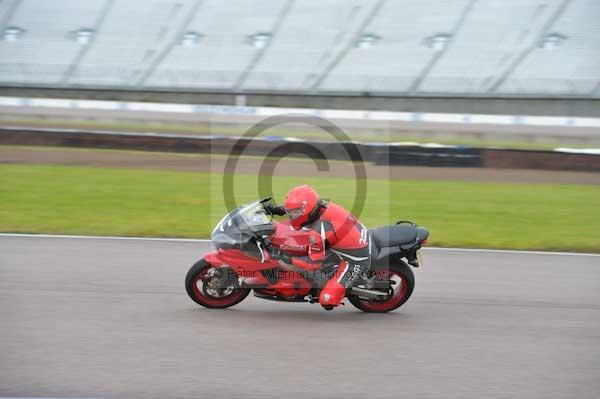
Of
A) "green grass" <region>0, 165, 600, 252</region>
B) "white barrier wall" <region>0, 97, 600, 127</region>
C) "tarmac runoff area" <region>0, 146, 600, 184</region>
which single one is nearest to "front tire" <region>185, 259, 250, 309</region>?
"green grass" <region>0, 165, 600, 252</region>

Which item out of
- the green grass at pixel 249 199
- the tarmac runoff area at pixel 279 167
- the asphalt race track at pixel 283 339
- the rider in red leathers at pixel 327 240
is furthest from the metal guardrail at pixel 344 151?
the rider in red leathers at pixel 327 240

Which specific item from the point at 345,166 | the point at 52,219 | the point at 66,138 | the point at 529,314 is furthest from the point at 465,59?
the point at 529,314

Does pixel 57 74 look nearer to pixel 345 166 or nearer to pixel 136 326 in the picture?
pixel 345 166

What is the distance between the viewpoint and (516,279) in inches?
377

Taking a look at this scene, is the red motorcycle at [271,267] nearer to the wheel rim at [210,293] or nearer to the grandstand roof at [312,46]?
the wheel rim at [210,293]

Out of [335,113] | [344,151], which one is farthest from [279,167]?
[335,113]

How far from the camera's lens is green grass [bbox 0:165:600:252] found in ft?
40.7

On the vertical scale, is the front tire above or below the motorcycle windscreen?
below

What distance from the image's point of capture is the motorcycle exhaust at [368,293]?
766cm

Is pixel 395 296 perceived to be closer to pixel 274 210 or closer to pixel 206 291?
pixel 274 210

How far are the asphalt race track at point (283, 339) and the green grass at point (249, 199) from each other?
8.95 feet

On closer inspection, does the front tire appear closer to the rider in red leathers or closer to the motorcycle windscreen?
the motorcycle windscreen

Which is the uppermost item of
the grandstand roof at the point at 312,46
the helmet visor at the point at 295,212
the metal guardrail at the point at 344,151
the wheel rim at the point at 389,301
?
the grandstand roof at the point at 312,46

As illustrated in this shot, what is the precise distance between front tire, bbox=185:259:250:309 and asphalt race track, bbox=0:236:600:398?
0.11m
